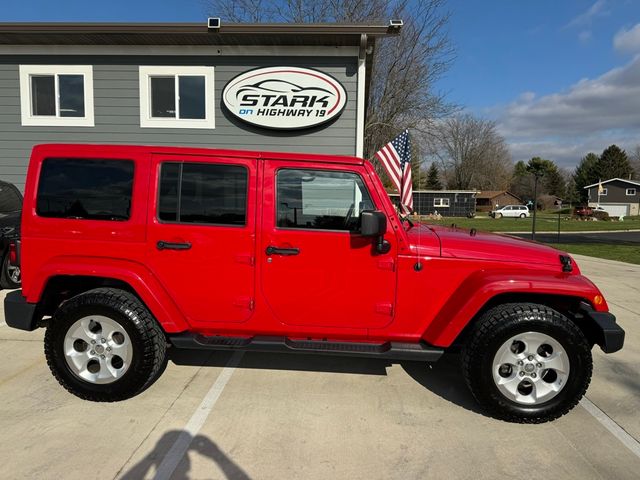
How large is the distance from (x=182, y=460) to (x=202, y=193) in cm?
185

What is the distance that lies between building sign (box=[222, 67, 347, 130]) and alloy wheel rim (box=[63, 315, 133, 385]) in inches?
224

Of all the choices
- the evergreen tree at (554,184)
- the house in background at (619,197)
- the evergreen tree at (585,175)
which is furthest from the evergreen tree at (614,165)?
the evergreen tree at (554,184)

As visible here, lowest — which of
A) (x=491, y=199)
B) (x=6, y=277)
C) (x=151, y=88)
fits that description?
(x=6, y=277)

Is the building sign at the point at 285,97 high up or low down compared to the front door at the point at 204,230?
up

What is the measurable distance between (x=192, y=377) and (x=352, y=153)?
571cm

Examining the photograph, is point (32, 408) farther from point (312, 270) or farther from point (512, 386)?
point (512, 386)

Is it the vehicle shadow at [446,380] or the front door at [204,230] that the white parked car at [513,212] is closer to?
the vehicle shadow at [446,380]

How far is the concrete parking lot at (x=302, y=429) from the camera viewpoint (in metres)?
2.56

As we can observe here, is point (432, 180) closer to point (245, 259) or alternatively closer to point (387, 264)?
point (387, 264)

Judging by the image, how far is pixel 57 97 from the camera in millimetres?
8453

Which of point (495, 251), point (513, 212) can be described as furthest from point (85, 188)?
point (513, 212)

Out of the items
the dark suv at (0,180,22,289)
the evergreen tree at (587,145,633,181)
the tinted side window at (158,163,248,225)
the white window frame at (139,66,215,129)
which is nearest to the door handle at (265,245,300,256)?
the tinted side window at (158,163,248,225)

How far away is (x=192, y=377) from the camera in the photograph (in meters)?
3.75

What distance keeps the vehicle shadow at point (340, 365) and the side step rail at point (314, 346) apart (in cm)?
62
